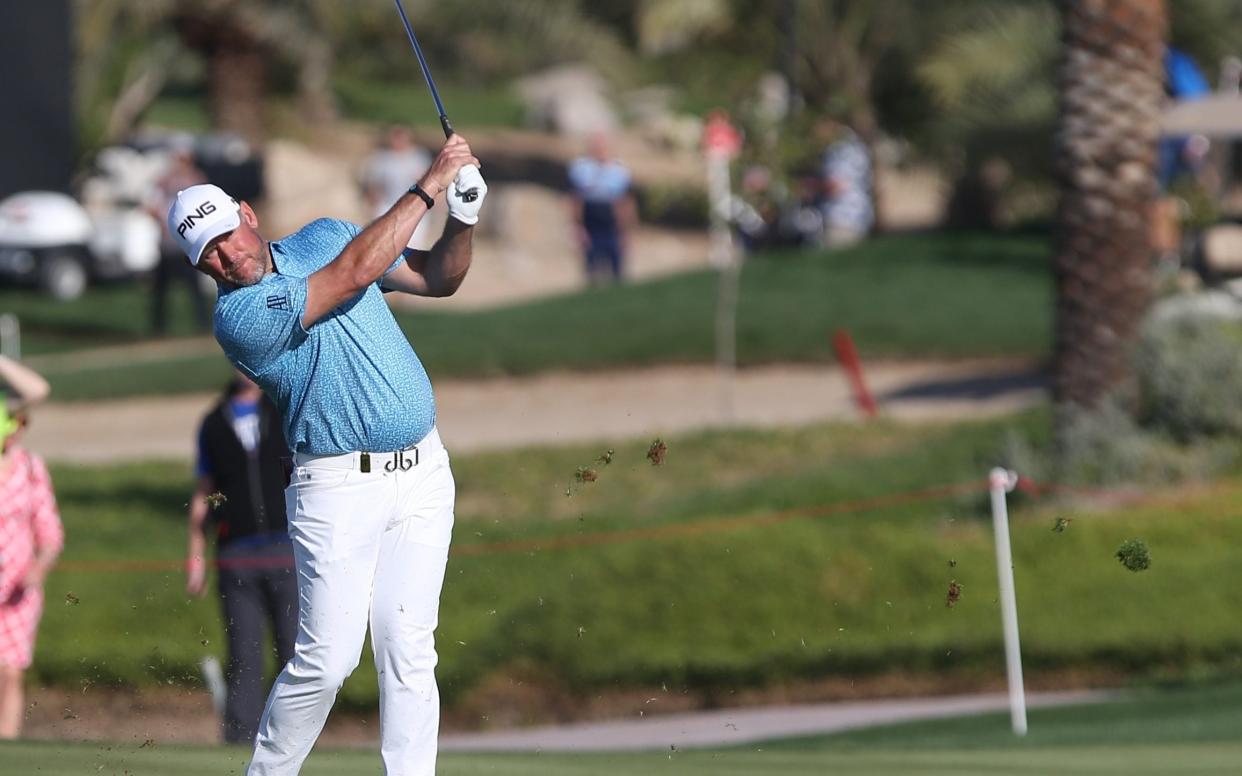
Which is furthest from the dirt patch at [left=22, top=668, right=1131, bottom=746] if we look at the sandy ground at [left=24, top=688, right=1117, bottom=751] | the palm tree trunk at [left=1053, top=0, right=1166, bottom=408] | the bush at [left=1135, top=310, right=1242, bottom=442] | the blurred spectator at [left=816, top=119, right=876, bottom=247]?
the blurred spectator at [left=816, top=119, right=876, bottom=247]

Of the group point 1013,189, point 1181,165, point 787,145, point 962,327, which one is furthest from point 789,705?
point 1013,189

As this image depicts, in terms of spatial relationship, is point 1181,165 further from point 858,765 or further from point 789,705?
point 858,765

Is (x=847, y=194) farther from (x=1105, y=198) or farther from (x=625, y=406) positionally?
(x=1105, y=198)

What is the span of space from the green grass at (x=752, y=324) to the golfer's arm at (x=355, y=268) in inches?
564

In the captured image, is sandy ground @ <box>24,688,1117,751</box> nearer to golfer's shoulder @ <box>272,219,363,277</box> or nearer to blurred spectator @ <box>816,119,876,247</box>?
golfer's shoulder @ <box>272,219,363,277</box>

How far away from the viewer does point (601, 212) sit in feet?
83.5

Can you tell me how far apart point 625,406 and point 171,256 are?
743 cm

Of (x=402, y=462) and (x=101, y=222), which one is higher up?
(x=101, y=222)

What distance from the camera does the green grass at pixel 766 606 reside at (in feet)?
37.6

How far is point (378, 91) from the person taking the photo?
5666cm

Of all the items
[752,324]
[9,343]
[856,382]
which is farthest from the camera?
[9,343]

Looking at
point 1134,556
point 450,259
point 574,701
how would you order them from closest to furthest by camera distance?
1. point 450,259
2. point 1134,556
3. point 574,701

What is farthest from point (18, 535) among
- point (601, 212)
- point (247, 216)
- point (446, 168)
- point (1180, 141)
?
point (1180, 141)

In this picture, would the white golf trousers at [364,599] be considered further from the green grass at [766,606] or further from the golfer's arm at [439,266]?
the green grass at [766,606]
